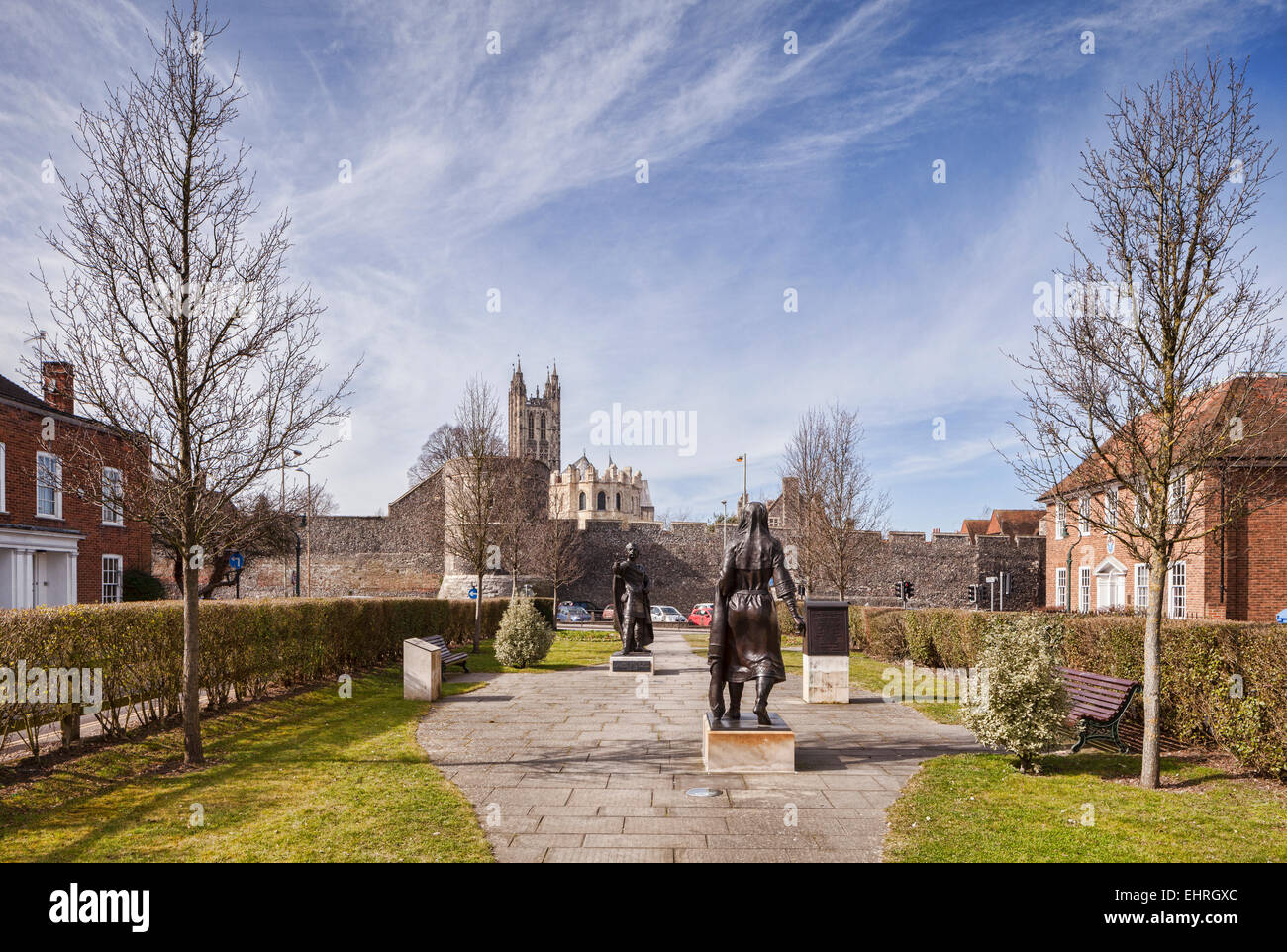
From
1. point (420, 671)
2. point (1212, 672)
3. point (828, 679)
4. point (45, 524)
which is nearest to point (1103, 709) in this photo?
point (1212, 672)

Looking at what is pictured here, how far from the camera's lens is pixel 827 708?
1214 centimetres

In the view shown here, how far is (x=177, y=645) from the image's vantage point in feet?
29.9

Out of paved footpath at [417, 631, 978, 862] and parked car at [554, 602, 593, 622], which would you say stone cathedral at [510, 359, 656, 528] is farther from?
paved footpath at [417, 631, 978, 862]

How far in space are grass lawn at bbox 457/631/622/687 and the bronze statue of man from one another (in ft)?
5.33

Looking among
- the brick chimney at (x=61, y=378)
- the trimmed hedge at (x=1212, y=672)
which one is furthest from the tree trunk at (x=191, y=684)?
the trimmed hedge at (x=1212, y=672)

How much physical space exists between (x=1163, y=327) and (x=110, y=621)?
11108 millimetres

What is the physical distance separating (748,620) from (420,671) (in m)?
6.57

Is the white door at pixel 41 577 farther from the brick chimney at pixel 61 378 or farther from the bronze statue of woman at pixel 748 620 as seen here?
the bronze statue of woman at pixel 748 620

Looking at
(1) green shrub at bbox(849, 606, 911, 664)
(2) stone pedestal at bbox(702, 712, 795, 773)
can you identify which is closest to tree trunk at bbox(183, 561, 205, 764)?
(2) stone pedestal at bbox(702, 712, 795, 773)

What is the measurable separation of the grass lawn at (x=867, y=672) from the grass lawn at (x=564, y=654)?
2951 mm

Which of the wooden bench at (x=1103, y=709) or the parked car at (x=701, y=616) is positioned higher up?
the wooden bench at (x=1103, y=709)

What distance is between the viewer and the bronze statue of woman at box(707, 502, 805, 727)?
7719 millimetres

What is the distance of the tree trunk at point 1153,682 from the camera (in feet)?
22.7
